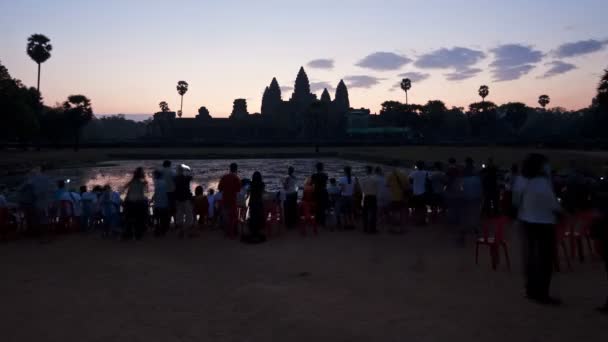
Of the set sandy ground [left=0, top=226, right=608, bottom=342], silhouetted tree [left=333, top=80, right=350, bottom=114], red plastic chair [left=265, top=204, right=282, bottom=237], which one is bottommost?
sandy ground [left=0, top=226, right=608, bottom=342]

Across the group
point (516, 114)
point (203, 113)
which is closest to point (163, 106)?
point (203, 113)

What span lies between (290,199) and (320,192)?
0.65 metres

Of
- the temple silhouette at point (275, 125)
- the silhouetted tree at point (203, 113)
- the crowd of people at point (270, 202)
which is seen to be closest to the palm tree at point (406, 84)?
the temple silhouette at point (275, 125)

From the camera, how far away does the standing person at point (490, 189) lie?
10320 millimetres

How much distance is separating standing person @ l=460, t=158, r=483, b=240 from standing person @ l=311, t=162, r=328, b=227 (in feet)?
9.57

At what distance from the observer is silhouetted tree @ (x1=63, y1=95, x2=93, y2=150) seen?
56.7 meters

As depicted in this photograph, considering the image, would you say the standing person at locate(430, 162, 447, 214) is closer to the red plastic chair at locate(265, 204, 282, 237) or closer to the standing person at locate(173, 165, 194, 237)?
the red plastic chair at locate(265, 204, 282, 237)

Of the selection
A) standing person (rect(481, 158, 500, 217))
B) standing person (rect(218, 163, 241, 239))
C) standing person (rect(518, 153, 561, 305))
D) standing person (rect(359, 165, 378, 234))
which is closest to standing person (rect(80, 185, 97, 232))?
standing person (rect(218, 163, 241, 239))

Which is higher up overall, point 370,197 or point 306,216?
point 370,197

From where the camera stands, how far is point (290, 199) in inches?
377

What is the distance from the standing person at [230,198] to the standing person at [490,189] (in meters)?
5.63

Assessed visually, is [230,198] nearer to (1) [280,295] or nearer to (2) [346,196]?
(2) [346,196]

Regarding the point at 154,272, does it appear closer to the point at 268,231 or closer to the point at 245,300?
the point at 245,300

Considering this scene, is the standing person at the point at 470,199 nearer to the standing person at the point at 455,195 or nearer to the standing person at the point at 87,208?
the standing person at the point at 455,195
